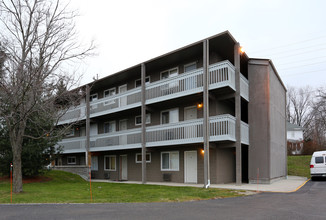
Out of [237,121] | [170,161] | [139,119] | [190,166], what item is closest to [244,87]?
[237,121]

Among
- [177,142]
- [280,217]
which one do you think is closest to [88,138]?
[177,142]

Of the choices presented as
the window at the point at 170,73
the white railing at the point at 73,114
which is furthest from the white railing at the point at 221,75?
the white railing at the point at 73,114

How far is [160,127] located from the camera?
20.5 metres

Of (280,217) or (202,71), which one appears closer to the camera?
(280,217)

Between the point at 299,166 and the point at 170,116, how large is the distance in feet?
57.4

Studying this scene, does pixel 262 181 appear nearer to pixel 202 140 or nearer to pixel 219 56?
pixel 202 140

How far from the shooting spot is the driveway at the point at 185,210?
8938 mm

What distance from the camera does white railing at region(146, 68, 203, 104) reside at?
18631 mm

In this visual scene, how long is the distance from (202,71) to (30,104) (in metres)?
9.92

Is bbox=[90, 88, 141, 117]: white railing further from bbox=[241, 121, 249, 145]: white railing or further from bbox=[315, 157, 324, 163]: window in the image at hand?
bbox=[315, 157, 324, 163]: window

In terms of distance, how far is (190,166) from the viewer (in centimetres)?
2042

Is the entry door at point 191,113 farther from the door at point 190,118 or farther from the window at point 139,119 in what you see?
the window at point 139,119

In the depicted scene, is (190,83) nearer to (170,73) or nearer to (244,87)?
(244,87)

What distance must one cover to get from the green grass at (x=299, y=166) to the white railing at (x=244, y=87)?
38.4ft
